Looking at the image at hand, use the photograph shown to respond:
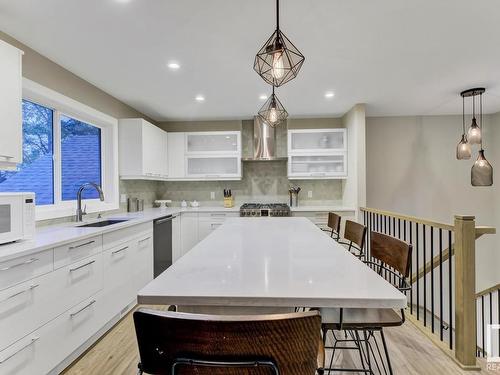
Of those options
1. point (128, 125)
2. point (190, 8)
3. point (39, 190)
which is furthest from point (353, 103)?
point (39, 190)

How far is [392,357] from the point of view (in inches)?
81.6

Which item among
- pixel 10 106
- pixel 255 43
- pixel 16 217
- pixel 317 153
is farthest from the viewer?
pixel 317 153

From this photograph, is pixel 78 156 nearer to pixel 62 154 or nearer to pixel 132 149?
pixel 62 154

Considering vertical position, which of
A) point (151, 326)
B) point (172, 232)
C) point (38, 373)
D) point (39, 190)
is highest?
point (39, 190)

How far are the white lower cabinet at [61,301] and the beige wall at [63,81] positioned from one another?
4.97ft

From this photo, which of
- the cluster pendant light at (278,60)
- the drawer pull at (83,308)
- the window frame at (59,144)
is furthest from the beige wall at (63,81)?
the cluster pendant light at (278,60)

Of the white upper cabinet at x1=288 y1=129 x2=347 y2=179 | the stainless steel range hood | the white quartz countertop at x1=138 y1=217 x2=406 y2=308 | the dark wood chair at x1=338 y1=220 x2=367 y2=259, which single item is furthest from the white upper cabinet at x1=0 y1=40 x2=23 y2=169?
the white upper cabinet at x1=288 y1=129 x2=347 y2=179

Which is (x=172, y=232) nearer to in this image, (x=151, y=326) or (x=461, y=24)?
(x=151, y=326)

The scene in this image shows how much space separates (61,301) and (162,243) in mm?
1838

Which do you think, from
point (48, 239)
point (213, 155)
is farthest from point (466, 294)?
point (213, 155)

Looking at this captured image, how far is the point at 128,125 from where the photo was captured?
12.7 ft

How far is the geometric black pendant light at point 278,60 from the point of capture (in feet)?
4.54

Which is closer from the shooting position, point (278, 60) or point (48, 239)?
point (278, 60)

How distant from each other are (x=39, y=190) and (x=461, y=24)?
3.83 meters
